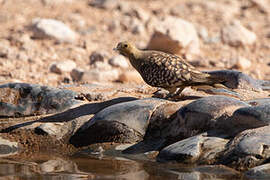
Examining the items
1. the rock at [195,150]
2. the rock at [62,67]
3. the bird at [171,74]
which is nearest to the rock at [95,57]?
the rock at [62,67]

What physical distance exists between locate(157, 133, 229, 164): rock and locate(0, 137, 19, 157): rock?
1.89 metres

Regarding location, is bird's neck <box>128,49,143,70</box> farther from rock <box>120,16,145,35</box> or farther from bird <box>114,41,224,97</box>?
rock <box>120,16,145,35</box>

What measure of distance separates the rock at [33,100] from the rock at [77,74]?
3.28 m

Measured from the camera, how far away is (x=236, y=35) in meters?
15.0

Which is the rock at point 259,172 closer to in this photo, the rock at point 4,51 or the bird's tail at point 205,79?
the bird's tail at point 205,79

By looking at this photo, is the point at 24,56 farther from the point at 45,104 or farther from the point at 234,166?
the point at 234,166

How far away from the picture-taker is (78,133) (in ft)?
23.7

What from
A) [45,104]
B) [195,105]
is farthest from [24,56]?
[195,105]

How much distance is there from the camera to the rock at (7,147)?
700cm

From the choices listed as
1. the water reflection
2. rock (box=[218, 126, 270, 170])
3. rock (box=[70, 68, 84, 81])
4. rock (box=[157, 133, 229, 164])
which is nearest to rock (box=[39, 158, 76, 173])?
the water reflection

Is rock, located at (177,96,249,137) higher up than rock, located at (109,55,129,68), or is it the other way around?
rock, located at (109,55,129,68)

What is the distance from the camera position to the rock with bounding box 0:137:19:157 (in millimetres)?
6996

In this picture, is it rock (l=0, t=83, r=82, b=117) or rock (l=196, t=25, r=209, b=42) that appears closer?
rock (l=0, t=83, r=82, b=117)

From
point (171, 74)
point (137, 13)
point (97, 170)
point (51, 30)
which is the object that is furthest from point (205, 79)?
point (137, 13)
